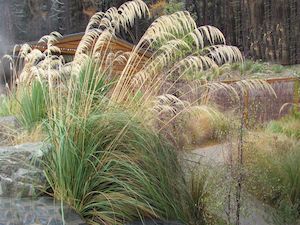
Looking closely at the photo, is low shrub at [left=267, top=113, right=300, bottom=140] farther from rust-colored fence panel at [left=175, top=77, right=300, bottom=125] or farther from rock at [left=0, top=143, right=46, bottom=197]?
rock at [left=0, top=143, right=46, bottom=197]

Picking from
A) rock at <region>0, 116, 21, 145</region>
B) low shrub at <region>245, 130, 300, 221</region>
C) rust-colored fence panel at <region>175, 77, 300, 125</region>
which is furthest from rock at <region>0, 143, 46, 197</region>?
rust-colored fence panel at <region>175, 77, 300, 125</region>

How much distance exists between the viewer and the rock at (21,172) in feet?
8.80

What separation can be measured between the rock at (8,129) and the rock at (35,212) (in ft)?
3.79

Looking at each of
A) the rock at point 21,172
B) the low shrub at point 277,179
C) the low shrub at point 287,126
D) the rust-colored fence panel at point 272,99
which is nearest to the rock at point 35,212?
the rock at point 21,172

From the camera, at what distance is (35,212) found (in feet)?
8.30

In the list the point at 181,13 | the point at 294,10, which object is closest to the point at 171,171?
the point at 181,13

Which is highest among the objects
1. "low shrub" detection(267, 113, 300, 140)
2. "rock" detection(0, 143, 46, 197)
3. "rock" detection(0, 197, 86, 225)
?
"rock" detection(0, 143, 46, 197)

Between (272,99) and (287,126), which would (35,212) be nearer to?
(287,126)

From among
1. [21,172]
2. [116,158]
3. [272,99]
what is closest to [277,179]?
[116,158]

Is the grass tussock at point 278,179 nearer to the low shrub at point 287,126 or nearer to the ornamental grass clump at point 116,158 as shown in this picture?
the ornamental grass clump at point 116,158

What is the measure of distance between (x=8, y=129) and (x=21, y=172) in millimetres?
1222

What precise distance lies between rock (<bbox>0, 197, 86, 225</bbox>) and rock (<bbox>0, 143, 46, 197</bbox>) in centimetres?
6

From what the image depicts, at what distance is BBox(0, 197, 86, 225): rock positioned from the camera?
8.12 feet

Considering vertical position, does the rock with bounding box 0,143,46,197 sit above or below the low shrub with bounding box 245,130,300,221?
above
